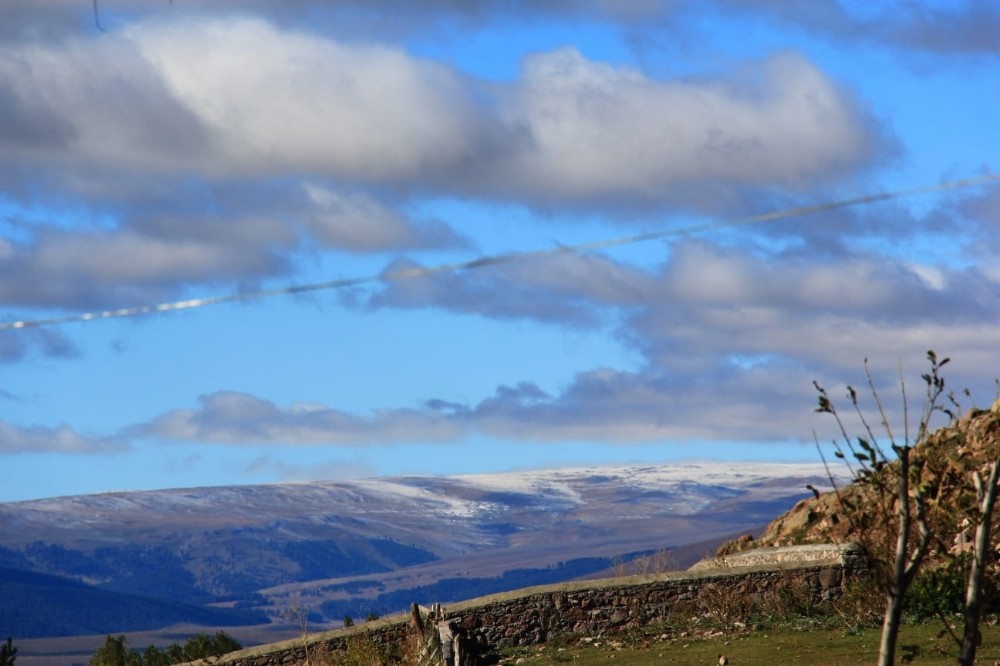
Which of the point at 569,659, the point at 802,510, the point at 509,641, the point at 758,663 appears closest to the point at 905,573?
the point at 758,663

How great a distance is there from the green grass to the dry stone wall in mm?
788

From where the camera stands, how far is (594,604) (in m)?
32.9

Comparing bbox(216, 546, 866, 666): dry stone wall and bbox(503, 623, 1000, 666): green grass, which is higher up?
bbox(216, 546, 866, 666): dry stone wall

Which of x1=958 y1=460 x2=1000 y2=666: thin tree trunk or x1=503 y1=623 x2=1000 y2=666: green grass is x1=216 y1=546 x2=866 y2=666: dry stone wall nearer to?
x1=503 y1=623 x2=1000 y2=666: green grass

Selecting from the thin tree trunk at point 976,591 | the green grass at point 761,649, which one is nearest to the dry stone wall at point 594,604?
the green grass at point 761,649

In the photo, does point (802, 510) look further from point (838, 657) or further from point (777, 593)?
point (838, 657)

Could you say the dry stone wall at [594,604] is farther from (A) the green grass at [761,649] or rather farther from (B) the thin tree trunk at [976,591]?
(B) the thin tree trunk at [976,591]

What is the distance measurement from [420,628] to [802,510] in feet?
53.2

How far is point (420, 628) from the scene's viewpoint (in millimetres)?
31172

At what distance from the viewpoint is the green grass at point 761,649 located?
26984mm

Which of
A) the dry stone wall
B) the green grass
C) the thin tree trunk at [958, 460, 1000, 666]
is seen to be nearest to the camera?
the thin tree trunk at [958, 460, 1000, 666]

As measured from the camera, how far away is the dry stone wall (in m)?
32.4

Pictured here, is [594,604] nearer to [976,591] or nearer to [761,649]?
[761,649]

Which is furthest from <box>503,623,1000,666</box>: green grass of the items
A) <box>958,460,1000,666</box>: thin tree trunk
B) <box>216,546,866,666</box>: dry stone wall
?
<box>958,460,1000,666</box>: thin tree trunk
